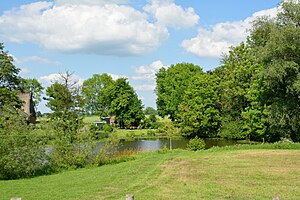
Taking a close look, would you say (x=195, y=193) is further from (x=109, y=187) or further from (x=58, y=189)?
(x=58, y=189)

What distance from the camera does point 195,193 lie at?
40.3ft

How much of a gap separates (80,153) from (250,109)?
1093 inches

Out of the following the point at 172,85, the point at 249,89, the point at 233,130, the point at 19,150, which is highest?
the point at 172,85

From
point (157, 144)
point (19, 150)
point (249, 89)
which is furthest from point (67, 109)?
point (249, 89)

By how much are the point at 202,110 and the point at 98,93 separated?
3655 centimetres

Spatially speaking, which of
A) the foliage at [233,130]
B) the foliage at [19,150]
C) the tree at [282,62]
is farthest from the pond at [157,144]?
the foliage at [19,150]

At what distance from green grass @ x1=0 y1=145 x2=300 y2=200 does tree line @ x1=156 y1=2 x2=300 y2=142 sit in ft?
44.6

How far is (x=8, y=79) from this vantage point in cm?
3203

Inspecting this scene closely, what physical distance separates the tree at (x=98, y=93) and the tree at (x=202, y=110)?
24992mm

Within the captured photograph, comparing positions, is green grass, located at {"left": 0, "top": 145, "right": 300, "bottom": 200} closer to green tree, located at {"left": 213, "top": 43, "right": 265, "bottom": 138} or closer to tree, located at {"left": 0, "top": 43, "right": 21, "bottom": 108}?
tree, located at {"left": 0, "top": 43, "right": 21, "bottom": 108}

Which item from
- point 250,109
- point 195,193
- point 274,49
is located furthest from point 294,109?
point 195,193

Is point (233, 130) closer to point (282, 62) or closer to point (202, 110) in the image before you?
point (202, 110)

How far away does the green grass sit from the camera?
12.3 meters

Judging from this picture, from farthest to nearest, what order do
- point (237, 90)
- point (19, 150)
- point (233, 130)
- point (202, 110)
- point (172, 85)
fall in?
point (172, 85)
point (202, 110)
point (233, 130)
point (237, 90)
point (19, 150)
